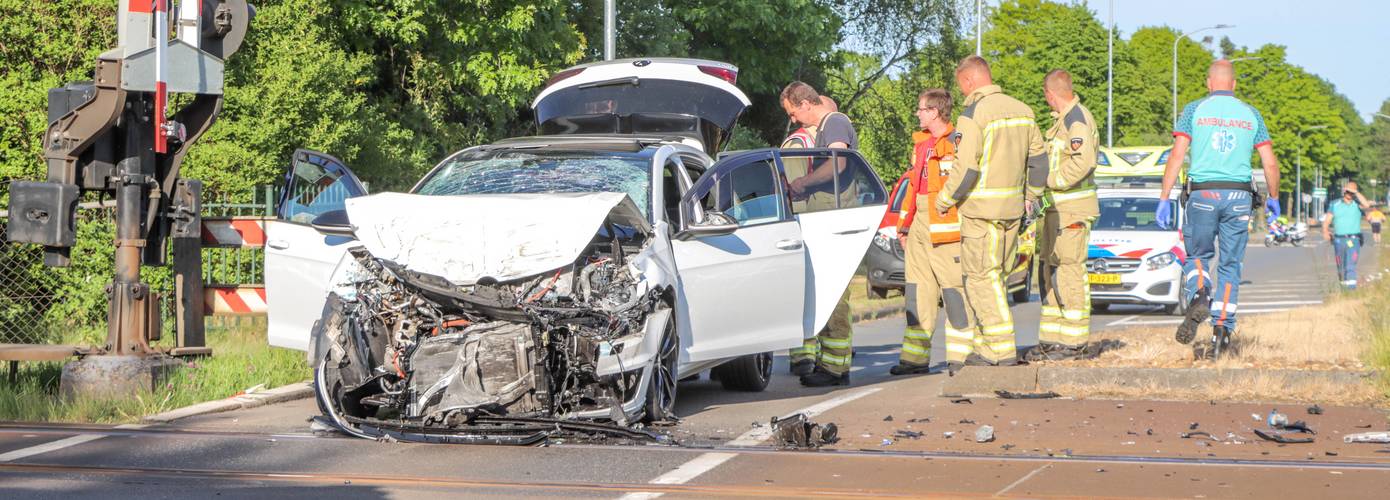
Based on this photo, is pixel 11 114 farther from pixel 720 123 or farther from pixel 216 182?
pixel 720 123

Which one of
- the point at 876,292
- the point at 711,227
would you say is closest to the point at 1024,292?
the point at 876,292

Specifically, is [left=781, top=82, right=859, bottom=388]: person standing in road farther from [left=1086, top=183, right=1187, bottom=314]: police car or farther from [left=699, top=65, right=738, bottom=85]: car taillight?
[left=1086, top=183, right=1187, bottom=314]: police car

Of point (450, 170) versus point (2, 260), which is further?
point (2, 260)

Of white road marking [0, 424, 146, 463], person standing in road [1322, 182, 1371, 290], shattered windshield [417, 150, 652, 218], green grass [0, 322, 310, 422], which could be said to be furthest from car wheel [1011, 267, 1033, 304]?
white road marking [0, 424, 146, 463]

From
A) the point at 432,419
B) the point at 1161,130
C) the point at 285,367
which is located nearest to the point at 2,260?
the point at 285,367

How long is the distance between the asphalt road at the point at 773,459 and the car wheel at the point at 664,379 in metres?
0.16

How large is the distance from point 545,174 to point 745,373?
2.10 m

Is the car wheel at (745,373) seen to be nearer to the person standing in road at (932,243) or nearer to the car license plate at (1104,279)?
the person standing in road at (932,243)

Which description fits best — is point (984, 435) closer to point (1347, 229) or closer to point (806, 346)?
point (806, 346)

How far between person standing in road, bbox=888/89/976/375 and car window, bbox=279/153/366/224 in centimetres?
370

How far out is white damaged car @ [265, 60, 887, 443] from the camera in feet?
25.5

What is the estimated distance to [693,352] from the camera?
28.9 ft

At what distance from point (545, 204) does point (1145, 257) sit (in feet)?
46.6

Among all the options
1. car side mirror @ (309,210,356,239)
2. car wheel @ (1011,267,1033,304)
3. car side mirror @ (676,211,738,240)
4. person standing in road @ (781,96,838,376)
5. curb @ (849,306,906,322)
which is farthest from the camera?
car wheel @ (1011,267,1033,304)
